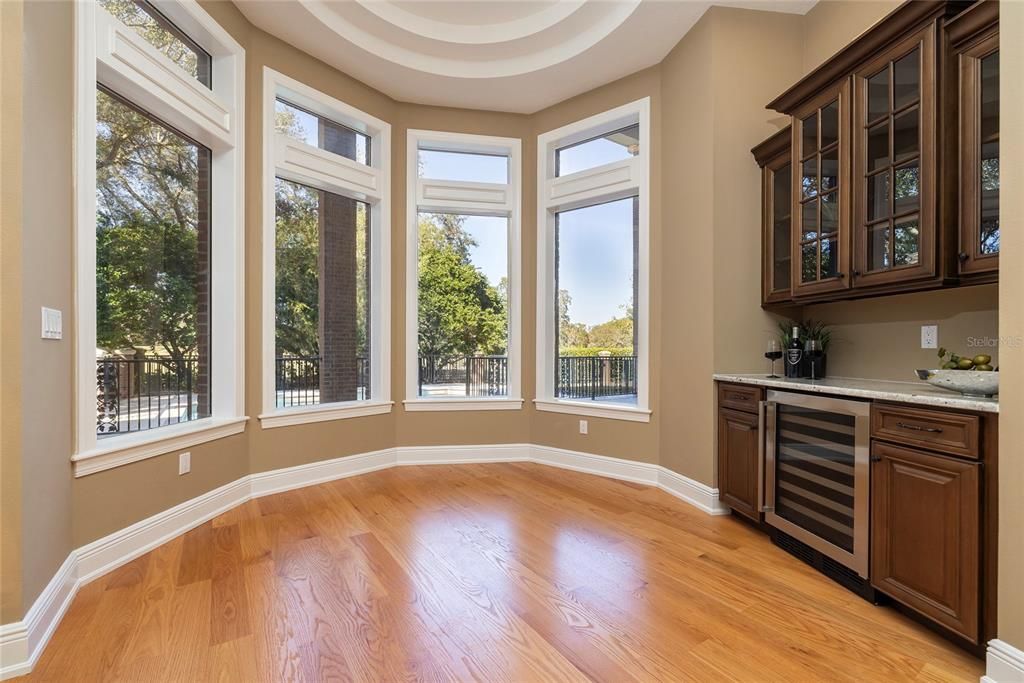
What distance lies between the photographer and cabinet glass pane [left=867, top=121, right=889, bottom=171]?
226 centimetres

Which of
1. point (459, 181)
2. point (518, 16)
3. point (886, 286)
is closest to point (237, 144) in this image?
point (459, 181)

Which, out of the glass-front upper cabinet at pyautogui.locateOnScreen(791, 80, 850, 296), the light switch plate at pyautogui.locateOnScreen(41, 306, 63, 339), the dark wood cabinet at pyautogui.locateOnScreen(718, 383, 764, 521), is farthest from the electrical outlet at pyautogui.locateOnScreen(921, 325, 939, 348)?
the light switch plate at pyautogui.locateOnScreen(41, 306, 63, 339)

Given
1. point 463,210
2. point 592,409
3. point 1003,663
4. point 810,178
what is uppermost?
point 463,210

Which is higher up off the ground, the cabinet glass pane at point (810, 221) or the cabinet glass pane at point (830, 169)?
the cabinet glass pane at point (830, 169)

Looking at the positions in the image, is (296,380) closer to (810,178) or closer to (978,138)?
(810,178)

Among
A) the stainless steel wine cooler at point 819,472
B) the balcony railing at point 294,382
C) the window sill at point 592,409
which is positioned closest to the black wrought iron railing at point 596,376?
the balcony railing at point 294,382

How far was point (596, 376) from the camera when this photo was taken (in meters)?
4.30

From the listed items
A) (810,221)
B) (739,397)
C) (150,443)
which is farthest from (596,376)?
(150,443)

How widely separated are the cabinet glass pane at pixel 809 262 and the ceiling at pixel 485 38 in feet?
5.67

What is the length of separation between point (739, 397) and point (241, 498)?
3.37 meters

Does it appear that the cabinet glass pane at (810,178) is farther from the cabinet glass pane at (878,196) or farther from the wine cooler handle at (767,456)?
the wine cooler handle at (767,456)

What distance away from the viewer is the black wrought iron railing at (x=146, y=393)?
8.58 ft

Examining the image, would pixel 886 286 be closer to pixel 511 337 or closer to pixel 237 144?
pixel 511 337

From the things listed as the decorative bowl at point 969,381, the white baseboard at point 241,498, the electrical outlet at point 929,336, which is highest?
the electrical outlet at point 929,336
